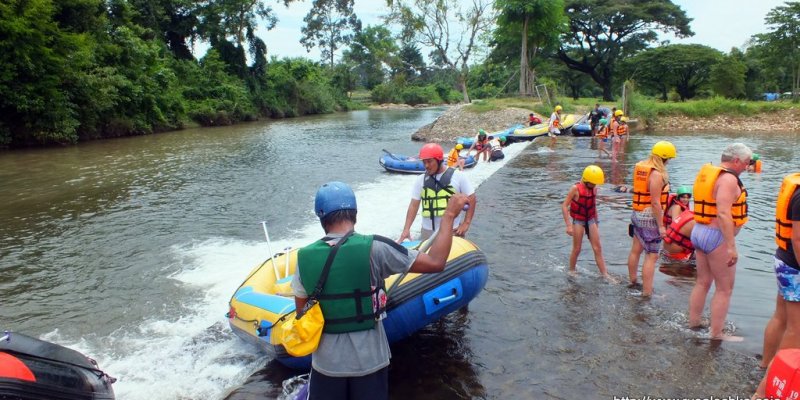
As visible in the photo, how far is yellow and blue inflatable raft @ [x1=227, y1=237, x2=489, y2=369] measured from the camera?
398 centimetres

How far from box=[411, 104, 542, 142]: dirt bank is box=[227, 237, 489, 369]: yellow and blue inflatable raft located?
2043 centimetres

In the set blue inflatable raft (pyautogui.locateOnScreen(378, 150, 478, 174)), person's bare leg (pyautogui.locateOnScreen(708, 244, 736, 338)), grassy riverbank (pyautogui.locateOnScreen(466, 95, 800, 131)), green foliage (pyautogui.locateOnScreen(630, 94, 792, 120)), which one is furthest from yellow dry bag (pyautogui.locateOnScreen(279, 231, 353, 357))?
green foliage (pyautogui.locateOnScreen(630, 94, 792, 120))

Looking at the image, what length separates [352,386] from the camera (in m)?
2.33

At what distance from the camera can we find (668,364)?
4.05m

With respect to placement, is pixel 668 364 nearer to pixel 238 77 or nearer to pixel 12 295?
pixel 12 295

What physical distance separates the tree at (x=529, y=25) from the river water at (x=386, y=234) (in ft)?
67.3

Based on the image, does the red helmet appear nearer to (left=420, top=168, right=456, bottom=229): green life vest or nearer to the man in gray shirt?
(left=420, top=168, right=456, bottom=229): green life vest

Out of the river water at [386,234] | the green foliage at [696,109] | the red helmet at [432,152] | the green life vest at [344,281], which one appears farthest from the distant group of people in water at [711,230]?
the green foliage at [696,109]

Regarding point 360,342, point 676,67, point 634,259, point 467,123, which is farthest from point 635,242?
point 676,67

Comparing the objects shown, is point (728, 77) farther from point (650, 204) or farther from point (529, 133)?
point (650, 204)

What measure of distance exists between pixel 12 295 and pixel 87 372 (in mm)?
4047

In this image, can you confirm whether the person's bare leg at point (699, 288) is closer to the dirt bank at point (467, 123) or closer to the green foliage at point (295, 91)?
the dirt bank at point (467, 123)

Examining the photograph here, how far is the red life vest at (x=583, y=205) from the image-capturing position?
5.51 meters

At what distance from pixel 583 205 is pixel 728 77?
35.0 metres
